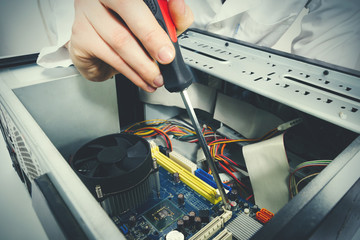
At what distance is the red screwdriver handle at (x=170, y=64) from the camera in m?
0.48

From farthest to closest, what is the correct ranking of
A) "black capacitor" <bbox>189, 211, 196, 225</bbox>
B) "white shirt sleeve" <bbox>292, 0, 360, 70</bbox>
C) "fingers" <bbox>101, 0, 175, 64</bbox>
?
"white shirt sleeve" <bbox>292, 0, 360, 70</bbox>, "black capacitor" <bbox>189, 211, 196, 225</bbox>, "fingers" <bbox>101, 0, 175, 64</bbox>

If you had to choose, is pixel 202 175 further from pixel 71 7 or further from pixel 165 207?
pixel 71 7

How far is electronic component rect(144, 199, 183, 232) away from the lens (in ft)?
1.90

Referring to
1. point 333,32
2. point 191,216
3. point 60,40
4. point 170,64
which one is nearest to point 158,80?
point 170,64

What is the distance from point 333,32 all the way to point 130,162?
844 millimetres

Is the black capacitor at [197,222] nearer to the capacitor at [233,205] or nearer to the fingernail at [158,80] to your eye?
the capacitor at [233,205]

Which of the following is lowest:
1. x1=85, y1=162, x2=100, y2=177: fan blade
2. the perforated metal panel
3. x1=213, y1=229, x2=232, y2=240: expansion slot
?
x1=213, y1=229, x2=232, y2=240: expansion slot

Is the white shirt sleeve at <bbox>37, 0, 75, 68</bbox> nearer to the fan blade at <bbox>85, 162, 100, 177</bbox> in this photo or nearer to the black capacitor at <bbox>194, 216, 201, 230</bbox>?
the fan blade at <bbox>85, 162, 100, 177</bbox>

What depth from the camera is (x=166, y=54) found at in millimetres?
468

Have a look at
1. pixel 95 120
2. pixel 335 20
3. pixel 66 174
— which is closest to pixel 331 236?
pixel 66 174

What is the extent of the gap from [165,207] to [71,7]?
0.71 m

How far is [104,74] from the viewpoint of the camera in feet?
2.27

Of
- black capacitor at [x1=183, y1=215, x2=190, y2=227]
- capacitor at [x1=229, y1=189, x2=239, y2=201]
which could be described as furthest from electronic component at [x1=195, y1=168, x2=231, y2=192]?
black capacitor at [x1=183, y1=215, x2=190, y2=227]

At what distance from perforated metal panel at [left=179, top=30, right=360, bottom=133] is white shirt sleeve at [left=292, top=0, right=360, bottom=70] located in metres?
0.31
